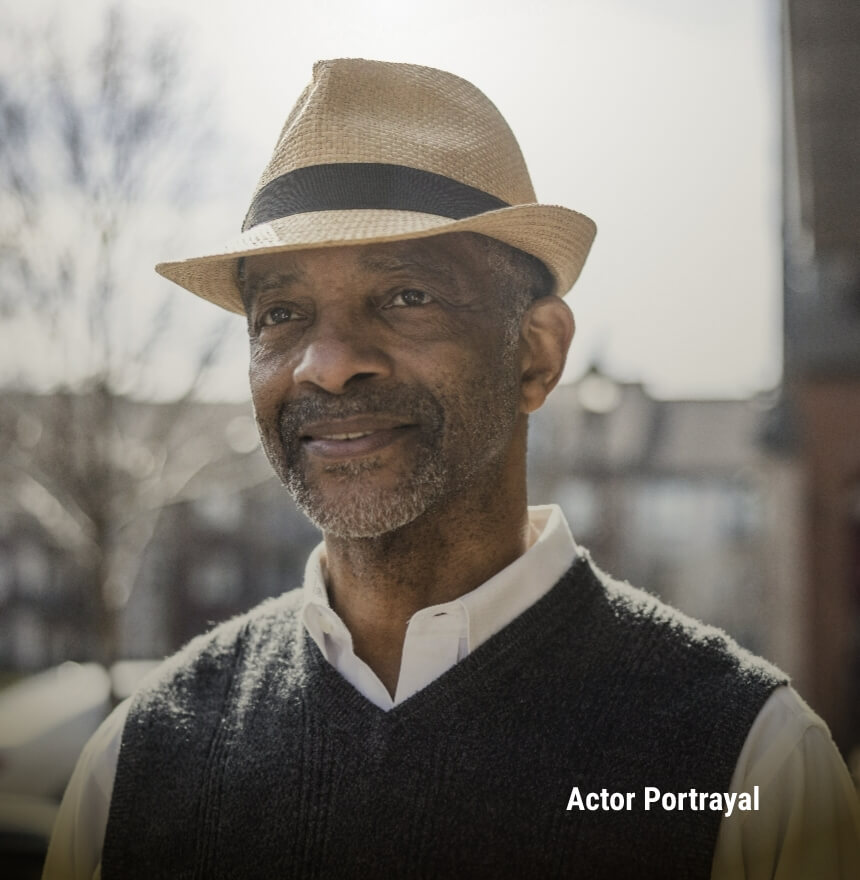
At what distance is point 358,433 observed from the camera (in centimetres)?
124

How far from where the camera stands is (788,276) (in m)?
7.22

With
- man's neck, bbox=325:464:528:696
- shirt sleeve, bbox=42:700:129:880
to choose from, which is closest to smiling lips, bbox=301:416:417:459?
man's neck, bbox=325:464:528:696

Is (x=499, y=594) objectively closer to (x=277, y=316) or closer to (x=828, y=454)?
(x=277, y=316)

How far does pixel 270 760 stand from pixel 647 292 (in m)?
1.39

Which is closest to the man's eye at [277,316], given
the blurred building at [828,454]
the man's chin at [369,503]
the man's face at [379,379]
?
the man's face at [379,379]

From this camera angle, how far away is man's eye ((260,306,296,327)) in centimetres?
131

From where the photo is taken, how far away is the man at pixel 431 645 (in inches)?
46.6

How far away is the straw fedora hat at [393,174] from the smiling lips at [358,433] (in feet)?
0.81

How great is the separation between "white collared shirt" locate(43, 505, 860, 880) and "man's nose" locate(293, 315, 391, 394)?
0.37m

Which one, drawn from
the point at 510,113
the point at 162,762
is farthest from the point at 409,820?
the point at 510,113

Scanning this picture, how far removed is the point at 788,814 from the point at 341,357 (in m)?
0.86

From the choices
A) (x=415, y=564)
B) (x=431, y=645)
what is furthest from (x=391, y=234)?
(x=431, y=645)

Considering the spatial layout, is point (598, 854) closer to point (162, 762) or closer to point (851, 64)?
point (162, 762)

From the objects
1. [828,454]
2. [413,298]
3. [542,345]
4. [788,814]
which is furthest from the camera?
[828,454]
